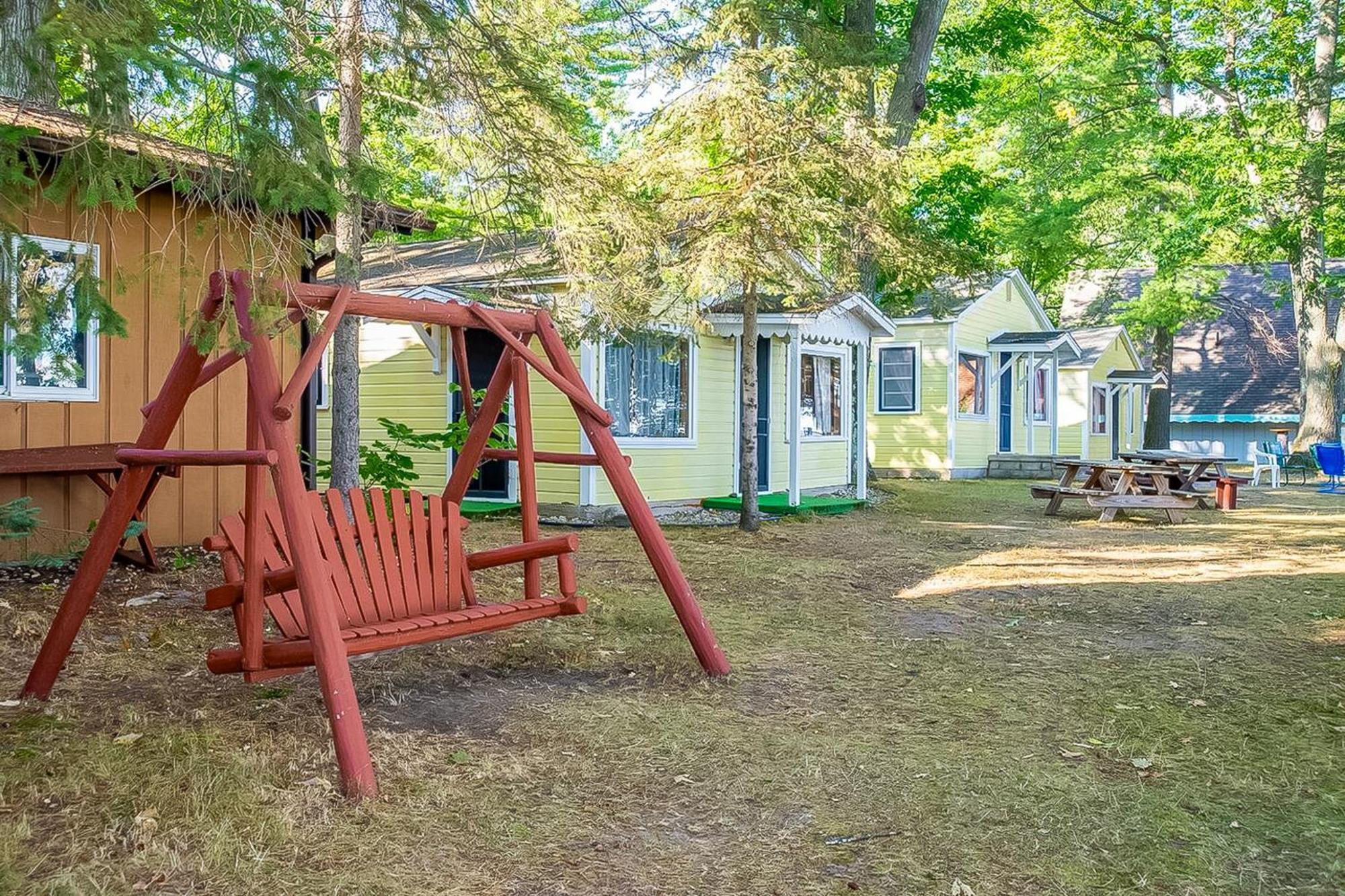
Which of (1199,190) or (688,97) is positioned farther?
(1199,190)

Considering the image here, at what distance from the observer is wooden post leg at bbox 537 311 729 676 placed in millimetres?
5598

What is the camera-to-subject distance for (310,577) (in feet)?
13.4

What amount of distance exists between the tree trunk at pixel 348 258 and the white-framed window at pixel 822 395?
8718 mm

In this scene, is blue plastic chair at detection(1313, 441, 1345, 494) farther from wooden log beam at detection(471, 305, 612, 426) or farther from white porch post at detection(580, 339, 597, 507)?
wooden log beam at detection(471, 305, 612, 426)

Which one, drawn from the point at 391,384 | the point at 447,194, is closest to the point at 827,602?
the point at 447,194

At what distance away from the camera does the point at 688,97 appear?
11.0 metres

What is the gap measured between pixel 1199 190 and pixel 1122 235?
9.45m

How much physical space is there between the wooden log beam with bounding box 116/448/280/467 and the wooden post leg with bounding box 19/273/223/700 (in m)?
0.12

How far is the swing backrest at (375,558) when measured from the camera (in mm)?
4730

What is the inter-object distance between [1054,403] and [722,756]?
2467 centimetres

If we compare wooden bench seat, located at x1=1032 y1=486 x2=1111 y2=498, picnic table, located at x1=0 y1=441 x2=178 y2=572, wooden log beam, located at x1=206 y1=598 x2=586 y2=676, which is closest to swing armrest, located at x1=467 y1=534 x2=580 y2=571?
wooden log beam, located at x1=206 y1=598 x2=586 y2=676

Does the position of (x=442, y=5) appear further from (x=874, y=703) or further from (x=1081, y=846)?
(x=1081, y=846)

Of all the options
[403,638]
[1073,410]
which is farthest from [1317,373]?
[403,638]

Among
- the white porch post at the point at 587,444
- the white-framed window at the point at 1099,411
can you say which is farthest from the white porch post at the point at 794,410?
the white-framed window at the point at 1099,411
